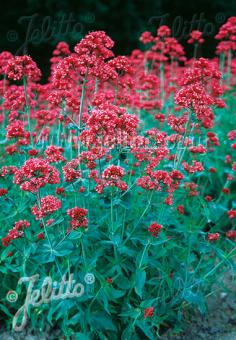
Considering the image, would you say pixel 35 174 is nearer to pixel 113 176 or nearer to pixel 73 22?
pixel 113 176

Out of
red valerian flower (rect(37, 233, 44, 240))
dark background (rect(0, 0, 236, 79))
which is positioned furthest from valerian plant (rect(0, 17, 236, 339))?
dark background (rect(0, 0, 236, 79))

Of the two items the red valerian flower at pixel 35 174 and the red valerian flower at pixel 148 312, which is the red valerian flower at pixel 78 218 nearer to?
the red valerian flower at pixel 35 174

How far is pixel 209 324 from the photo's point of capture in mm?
4395

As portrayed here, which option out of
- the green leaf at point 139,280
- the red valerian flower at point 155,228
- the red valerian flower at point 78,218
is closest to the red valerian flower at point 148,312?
the green leaf at point 139,280

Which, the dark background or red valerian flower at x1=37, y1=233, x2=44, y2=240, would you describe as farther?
the dark background

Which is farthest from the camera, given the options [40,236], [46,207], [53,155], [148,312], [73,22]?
[73,22]

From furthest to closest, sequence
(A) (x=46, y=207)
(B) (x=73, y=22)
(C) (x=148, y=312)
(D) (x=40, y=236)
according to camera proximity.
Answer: (B) (x=73, y=22) → (D) (x=40, y=236) → (C) (x=148, y=312) → (A) (x=46, y=207)

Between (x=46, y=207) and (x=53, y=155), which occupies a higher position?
(x=53, y=155)

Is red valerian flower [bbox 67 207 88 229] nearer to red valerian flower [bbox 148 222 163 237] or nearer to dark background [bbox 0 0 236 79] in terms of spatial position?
red valerian flower [bbox 148 222 163 237]

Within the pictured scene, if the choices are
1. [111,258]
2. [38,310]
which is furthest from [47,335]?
[111,258]

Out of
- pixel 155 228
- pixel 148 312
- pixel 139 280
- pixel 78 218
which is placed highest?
pixel 78 218

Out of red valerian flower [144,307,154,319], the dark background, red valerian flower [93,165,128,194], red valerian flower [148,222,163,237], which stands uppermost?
the dark background

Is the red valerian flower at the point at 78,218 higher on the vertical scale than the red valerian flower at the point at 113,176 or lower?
lower

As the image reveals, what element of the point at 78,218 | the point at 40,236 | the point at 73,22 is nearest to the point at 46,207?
the point at 78,218
